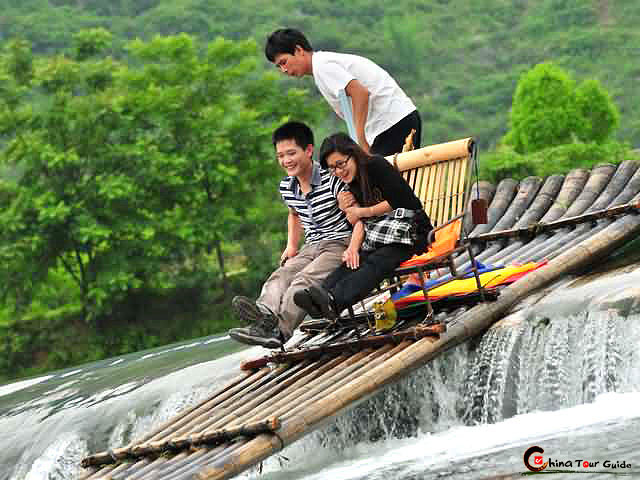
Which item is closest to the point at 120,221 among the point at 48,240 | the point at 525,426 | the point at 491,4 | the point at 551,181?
the point at 48,240

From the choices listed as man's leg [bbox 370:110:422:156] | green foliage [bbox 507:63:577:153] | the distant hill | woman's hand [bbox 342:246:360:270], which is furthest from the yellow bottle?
the distant hill

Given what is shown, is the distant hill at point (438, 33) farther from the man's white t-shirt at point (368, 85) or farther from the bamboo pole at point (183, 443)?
the bamboo pole at point (183, 443)

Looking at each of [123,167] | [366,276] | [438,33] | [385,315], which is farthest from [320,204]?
[438,33]

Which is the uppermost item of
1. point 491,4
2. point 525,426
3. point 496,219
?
point 491,4

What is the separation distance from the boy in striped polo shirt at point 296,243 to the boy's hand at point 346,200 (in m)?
0.09

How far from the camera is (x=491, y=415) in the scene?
262 inches

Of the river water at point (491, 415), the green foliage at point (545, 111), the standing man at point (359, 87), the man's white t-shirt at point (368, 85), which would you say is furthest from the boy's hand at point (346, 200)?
the green foliage at point (545, 111)

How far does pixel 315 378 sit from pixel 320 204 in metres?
1.12

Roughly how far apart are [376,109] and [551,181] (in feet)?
11.9

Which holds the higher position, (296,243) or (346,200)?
(346,200)

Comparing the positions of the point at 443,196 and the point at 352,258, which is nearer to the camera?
the point at 352,258

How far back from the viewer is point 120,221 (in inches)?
961

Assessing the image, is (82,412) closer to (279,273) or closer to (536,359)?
(279,273)

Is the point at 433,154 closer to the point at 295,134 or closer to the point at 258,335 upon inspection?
the point at 295,134
